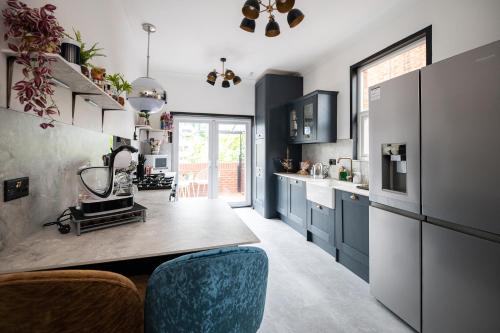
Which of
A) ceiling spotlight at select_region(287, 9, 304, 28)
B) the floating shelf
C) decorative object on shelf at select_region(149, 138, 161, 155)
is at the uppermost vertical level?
ceiling spotlight at select_region(287, 9, 304, 28)

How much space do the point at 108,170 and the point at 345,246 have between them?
251 cm

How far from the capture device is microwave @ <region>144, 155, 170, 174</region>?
429cm

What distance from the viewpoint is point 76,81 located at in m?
1.50

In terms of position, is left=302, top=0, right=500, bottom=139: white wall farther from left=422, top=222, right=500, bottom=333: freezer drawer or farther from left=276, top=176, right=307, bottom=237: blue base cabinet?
left=422, top=222, right=500, bottom=333: freezer drawer

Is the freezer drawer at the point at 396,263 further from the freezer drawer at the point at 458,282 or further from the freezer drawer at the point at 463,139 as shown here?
the freezer drawer at the point at 463,139

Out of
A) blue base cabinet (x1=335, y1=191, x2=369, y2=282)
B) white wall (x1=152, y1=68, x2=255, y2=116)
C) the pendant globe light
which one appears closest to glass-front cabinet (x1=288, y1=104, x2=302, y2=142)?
white wall (x1=152, y1=68, x2=255, y2=116)

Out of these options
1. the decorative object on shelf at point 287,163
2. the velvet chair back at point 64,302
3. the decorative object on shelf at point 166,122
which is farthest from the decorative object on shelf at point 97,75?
the decorative object on shelf at point 287,163

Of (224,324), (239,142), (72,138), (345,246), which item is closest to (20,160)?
(72,138)

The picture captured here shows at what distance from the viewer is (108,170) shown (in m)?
1.60

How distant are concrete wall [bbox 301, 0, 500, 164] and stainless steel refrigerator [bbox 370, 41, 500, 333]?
94cm

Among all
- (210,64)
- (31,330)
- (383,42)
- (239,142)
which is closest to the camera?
(31,330)

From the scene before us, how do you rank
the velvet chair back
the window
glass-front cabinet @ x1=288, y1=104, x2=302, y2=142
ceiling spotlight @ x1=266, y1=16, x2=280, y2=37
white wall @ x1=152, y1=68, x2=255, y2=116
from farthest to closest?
white wall @ x1=152, y1=68, x2=255, y2=116
glass-front cabinet @ x1=288, y1=104, x2=302, y2=142
the window
ceiling spotlight @ x1=266, y1=16, x2=280, y2=37
the velvet chair back

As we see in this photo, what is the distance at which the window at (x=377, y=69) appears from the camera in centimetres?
258

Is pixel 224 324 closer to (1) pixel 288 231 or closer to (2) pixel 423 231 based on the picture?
(2) pixel 423 231
